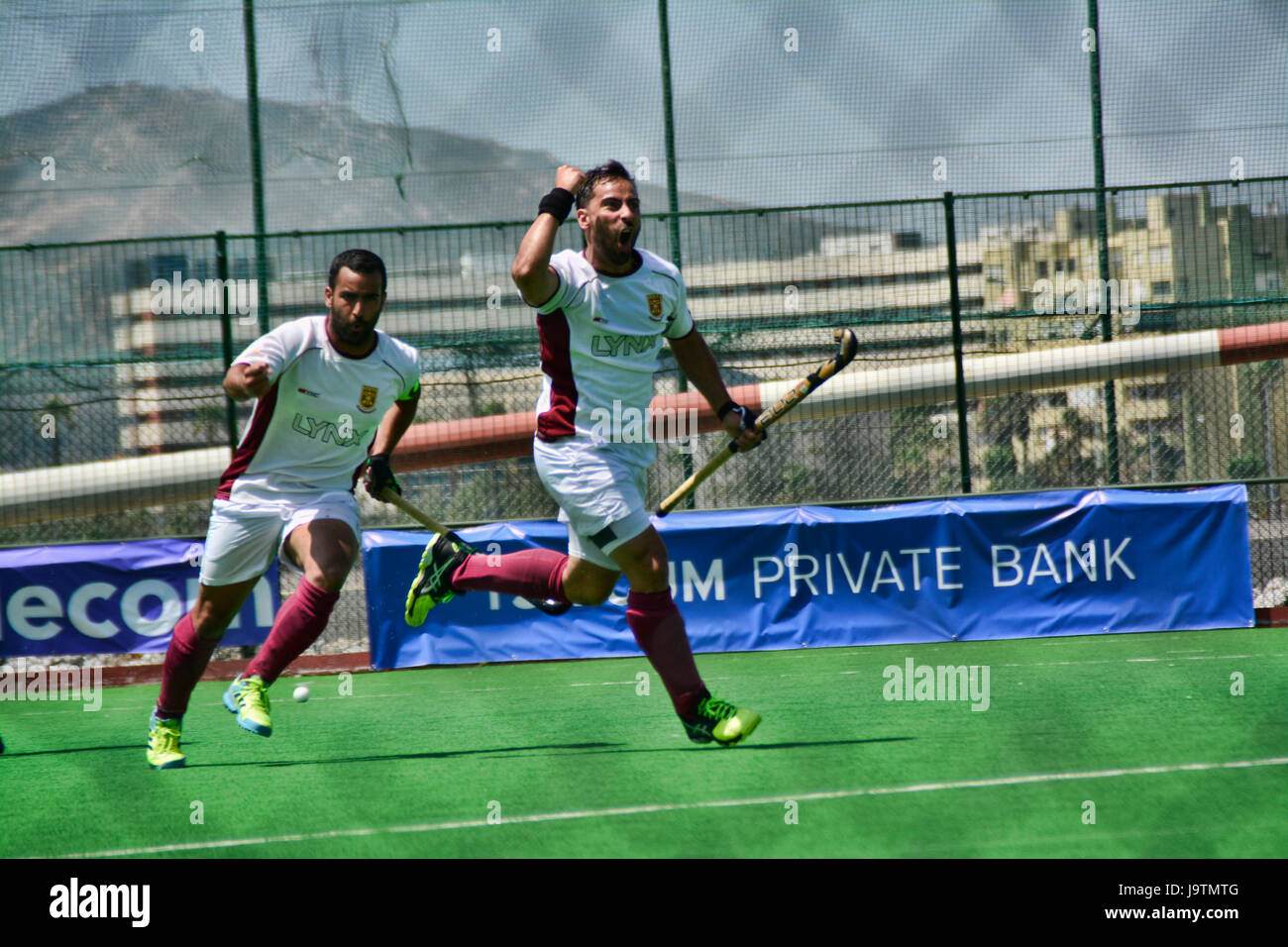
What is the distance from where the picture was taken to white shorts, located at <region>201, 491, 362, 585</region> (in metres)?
5.27

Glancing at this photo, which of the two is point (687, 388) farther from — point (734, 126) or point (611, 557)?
point (611, 557)

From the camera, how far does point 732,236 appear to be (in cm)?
1080

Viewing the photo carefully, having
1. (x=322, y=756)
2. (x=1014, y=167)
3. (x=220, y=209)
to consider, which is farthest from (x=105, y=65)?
(x=322, y=756)

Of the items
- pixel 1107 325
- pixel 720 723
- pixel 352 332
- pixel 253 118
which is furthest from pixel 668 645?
pixel 253 118

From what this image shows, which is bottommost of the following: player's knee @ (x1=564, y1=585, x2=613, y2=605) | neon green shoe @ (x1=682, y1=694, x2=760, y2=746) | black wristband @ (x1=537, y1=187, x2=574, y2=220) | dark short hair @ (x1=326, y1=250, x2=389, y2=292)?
neon green shoe @ (x1=682, y1=694, x2=760, y2=746)

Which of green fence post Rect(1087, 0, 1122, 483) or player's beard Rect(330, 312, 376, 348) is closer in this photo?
player's beard Rect(330, 312, 376, 348)

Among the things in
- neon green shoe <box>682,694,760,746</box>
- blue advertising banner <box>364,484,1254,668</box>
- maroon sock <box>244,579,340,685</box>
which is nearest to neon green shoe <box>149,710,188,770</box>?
maroon sock <box>244,579,340,685</box>

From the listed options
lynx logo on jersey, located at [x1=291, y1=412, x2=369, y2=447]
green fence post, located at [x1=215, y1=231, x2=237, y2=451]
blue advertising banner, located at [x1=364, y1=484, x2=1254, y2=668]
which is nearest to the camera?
lynx logo on jersey, located at [x1=291, y1=412, x2=369, y2=447]

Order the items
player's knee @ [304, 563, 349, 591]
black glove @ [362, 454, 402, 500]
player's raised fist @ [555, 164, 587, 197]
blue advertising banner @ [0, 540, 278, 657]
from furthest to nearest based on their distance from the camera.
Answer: blue advertising banner @ [0, 540, 278, 657], black glove @ [362, 454, 402, 500], player's knee @ [304, 563, 349, 591], player's raised fist @ [555, 164, 587, 197]

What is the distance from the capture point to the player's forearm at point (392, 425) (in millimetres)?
5824

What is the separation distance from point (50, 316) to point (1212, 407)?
1039 cm

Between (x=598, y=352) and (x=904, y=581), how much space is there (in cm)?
529

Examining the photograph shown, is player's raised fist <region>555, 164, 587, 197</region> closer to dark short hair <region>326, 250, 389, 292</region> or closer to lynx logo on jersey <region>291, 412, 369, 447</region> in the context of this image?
dark short hair <region>326, 250, 389, 292</region>

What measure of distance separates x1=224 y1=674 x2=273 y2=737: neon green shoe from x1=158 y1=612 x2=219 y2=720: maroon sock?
0.19 meters
